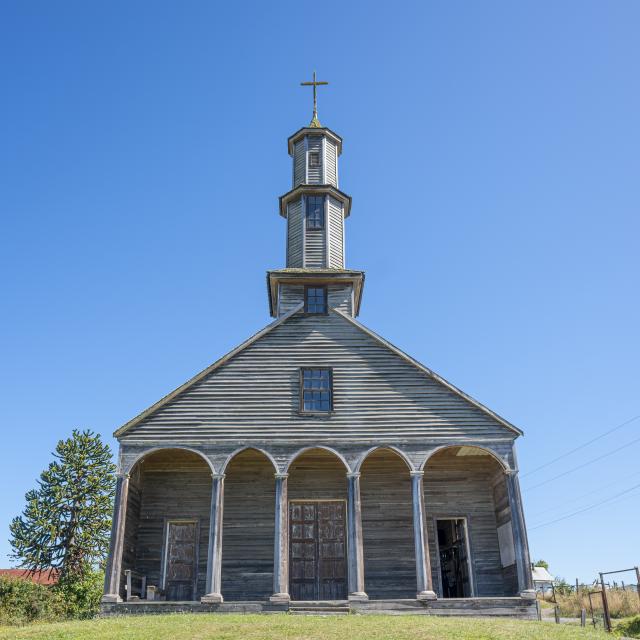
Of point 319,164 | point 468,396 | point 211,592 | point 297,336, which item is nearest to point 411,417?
point 468,396

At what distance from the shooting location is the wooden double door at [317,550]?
21000mm

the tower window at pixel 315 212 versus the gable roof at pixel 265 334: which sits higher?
the tower window at pixel 315 212

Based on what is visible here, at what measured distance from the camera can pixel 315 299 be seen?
79.0ft

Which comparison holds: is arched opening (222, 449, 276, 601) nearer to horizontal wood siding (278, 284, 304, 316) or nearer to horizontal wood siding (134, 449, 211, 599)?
horizontal wood siding (134, 449, 211, 599)

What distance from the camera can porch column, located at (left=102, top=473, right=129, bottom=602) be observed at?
1811 centimetres

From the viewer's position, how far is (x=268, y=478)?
22.1 metres

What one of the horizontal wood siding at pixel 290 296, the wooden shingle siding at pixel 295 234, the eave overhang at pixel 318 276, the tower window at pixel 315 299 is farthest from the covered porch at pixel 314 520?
the wooden shingle siding at pixel 295 234

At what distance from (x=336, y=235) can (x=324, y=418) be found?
8861mm

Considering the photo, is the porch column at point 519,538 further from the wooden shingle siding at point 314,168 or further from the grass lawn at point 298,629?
the wooden shingle siding at point 314,168

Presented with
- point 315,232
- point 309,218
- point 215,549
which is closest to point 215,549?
point 215,549

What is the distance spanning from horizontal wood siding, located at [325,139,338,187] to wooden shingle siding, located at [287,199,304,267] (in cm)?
195

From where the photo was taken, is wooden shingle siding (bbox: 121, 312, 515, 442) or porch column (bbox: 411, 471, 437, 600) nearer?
porch column (bbox: 411, 471, 437, 600)

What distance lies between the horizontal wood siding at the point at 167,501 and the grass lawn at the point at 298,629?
4.80 meters

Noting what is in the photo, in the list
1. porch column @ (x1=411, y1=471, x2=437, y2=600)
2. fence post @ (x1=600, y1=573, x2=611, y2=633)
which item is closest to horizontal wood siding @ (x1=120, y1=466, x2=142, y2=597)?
porch column @ (x1=411, y1=471, x2=437, y2=600)
